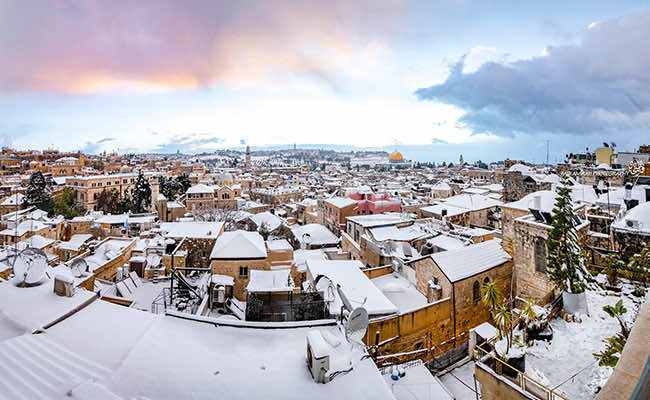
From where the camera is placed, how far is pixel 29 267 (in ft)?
22.0

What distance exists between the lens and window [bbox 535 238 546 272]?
1000 cm

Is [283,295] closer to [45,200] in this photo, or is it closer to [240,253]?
[240,253]

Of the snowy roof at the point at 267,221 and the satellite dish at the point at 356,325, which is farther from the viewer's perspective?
the snowy roof at the point at 267,221

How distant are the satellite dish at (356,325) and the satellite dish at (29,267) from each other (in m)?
6.62

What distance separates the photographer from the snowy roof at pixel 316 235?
26.0 meters

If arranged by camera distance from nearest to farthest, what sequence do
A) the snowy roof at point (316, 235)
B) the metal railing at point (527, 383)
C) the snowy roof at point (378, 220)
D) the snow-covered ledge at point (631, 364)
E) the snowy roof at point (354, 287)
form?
the snow-covered ledge at point (631, 364) < the metal railing at point (527, 383) < the snowy roof at point (354, 287) < the snowy roof at point (378, 220) < the snowy roof at point (316, 235)

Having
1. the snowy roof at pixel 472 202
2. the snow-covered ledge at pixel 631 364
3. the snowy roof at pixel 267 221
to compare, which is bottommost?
the snowy roof at pixel 267 221

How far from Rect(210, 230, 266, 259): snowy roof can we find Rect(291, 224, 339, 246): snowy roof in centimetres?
1121

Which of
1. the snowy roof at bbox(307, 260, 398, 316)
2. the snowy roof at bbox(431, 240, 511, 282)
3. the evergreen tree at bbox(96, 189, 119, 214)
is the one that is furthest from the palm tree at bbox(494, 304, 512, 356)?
the evergreen tree at bbox(96, 189, 119, 214)

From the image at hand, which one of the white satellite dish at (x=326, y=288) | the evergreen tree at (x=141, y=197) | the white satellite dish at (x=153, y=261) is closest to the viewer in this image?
the white satellite dish at (x=326, y=288)

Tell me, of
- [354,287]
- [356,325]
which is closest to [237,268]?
[354,287]

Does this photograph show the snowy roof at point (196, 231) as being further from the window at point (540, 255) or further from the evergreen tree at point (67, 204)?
the evergreen tree at point (67, 204)

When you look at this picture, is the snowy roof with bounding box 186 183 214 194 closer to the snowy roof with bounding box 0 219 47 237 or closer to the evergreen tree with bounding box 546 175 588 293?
the snowy roof with bounding box 0 219 47 237

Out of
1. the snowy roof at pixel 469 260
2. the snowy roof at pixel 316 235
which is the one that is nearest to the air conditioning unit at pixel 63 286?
the snowy roof at pixel 469 260
